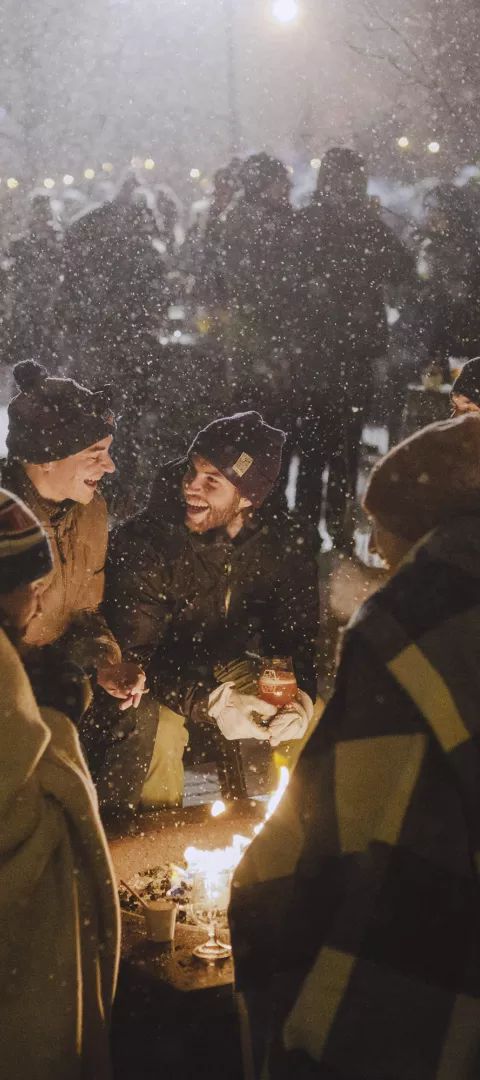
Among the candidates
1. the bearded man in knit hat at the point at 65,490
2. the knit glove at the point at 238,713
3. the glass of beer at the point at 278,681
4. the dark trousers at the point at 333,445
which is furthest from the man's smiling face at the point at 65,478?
the dark trousers at the point at 333,445

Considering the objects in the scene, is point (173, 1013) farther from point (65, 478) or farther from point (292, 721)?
point (65, 478)

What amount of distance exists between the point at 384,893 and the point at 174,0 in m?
14.8

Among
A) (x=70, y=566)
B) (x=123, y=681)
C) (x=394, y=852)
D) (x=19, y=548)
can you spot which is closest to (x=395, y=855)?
(x=394, y=852)

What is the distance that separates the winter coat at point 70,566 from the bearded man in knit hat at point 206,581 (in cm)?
14

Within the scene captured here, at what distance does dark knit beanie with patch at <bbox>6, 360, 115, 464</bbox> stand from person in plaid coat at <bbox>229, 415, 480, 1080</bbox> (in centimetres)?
280

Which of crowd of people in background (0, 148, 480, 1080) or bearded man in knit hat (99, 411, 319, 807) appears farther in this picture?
bearded man in knit hat (99, 411, 319, 807)

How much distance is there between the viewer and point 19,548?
2.05 m

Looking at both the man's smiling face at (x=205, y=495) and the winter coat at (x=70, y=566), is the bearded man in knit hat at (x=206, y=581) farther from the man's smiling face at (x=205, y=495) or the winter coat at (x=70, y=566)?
the winter coat at (x=70, y=566)

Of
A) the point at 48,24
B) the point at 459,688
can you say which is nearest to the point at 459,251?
the point at 459,688

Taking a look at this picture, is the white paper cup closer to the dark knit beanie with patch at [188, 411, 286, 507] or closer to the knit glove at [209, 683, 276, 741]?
the knit glove at [209, 683, 276, 741]

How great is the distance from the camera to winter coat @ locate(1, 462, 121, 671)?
4332 mm

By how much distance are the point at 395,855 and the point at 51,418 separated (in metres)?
3.21

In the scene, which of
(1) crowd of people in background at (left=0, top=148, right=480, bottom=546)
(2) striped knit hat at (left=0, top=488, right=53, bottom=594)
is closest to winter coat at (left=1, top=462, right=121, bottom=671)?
(2) striped knit hat at (left=0, top=488, right=53, bottom=594)

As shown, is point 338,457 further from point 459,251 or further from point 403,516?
point 403,516
